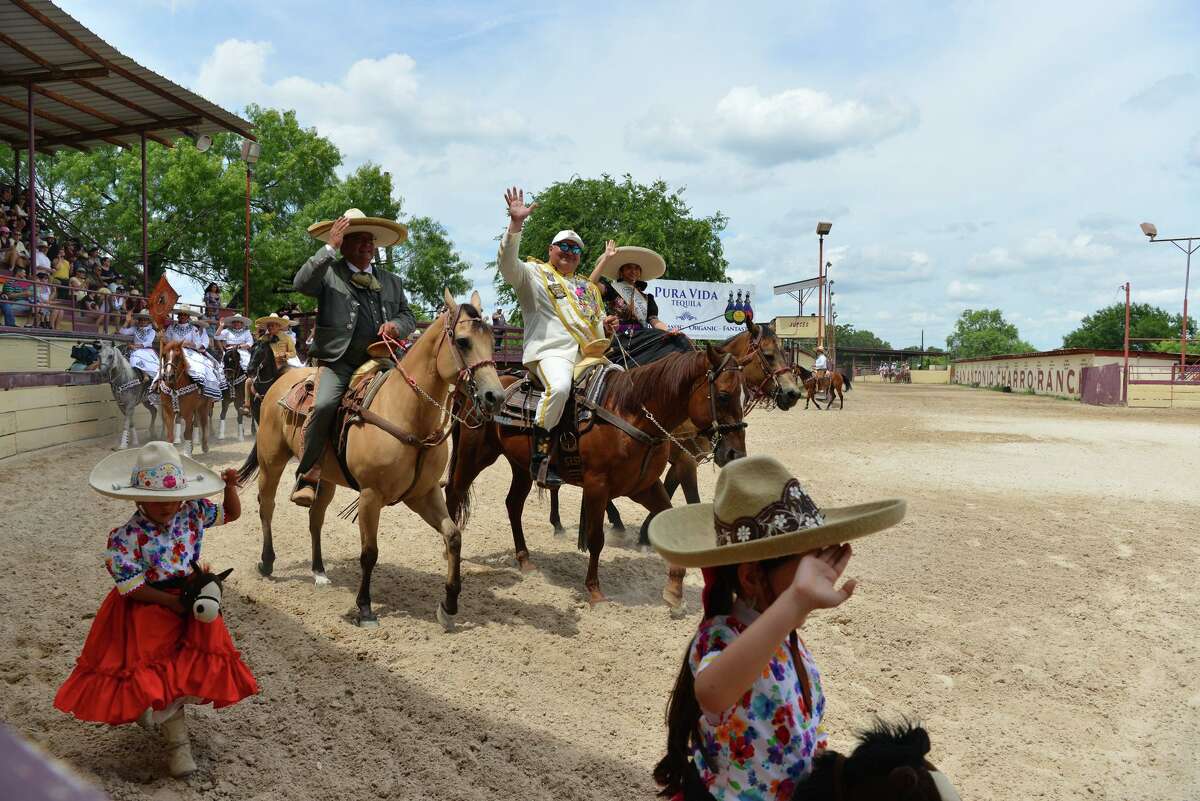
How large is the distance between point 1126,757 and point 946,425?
1895 centimetres

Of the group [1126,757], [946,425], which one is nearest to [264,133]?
[946,425]

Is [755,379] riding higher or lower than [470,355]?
lower

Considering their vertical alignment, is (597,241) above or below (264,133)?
below

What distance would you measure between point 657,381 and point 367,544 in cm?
251

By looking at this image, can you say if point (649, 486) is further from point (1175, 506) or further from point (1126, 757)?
point (1175, 506)

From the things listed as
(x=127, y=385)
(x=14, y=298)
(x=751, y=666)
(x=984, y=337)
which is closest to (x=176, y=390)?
(x=127, y=385)

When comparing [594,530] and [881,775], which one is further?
[594,530]

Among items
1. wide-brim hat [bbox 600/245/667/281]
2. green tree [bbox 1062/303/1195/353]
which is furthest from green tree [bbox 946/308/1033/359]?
wide-brim hat [bbox 600/245/667/281]

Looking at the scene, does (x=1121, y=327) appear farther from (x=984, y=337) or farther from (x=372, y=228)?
(x=372, y=228)

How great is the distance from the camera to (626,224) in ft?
117

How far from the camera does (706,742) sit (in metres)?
2.04

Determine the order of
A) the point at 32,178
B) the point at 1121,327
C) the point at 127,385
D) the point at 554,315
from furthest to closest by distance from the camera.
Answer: the point at 1121,327, the point at 32,178, the point at 127,385, the point at 554,315

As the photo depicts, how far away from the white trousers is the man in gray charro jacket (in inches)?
46.1

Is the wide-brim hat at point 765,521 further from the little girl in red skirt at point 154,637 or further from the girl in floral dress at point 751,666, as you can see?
the little girl in red skirt at point 154,637
